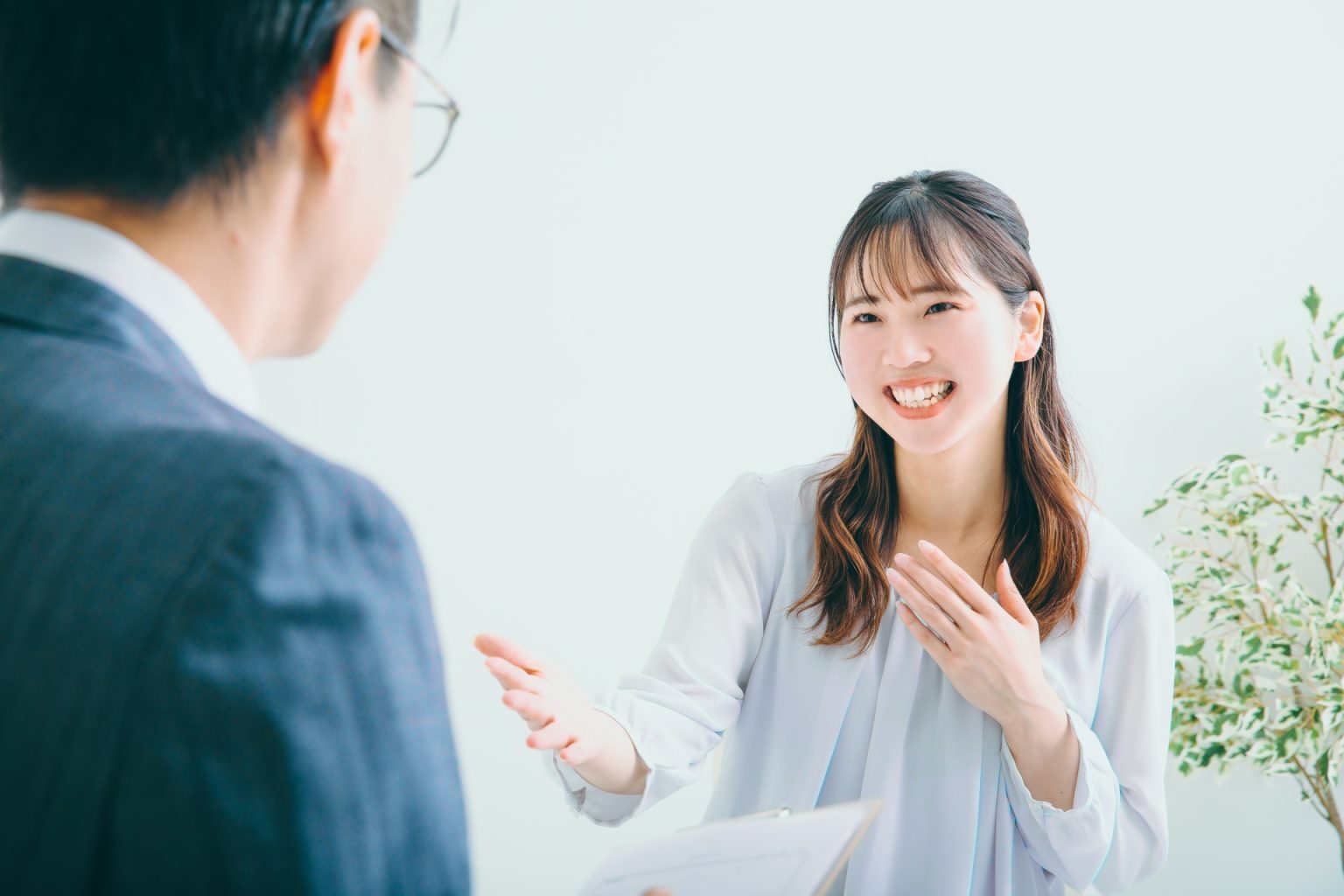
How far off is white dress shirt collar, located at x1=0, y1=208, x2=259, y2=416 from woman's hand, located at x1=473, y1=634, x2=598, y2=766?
2.03 feet

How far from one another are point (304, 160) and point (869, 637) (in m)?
1.07

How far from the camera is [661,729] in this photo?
130 cm

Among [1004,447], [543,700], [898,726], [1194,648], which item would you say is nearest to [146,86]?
[543,700]

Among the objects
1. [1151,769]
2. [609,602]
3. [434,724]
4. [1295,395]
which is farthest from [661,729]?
[1295,395]

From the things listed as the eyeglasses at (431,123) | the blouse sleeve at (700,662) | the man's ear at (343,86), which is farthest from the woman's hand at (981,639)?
the man's ear at (343,86)

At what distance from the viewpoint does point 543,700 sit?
1.11 meters

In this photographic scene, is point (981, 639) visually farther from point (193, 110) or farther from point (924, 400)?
point (193, 110)

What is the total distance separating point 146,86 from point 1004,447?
1290mm

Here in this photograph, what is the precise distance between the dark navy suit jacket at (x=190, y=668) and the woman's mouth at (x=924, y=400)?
105 cm

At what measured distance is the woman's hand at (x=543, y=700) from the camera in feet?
3.54

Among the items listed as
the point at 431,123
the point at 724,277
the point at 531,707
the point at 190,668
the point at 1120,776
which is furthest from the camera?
the point at 724,277

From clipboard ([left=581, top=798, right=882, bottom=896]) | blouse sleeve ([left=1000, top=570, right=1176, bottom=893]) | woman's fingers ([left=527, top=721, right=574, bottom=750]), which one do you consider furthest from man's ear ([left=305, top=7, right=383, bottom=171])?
blouse sleeve ([left=1000, top=570, right=1176, bottom=893])

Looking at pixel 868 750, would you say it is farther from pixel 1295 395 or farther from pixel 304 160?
pixel 1295 395

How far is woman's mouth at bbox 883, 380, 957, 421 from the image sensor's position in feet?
4.46
